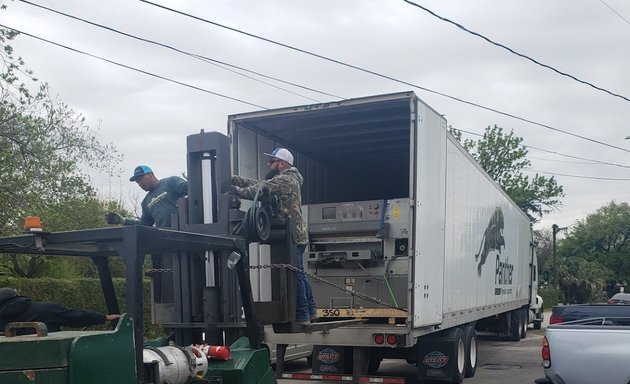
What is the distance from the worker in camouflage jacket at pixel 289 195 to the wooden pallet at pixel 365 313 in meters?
2.53

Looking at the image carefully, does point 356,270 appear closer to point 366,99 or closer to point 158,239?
point 366,99

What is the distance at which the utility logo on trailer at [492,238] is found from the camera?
517 inches

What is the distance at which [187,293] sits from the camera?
5574mm

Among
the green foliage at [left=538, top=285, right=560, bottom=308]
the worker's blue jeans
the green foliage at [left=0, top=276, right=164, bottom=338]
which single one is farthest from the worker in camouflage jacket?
the green foliage at [left=538, top=285, right=560, bottom=308]

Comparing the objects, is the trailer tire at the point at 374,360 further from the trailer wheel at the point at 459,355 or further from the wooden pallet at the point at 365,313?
the trailer wheel at the point at 459,355

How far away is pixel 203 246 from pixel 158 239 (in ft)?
1.77

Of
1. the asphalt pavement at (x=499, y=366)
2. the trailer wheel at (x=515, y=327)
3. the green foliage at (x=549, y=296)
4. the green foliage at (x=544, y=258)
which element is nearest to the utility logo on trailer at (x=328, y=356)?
the asphalt pavement at (x=499, y=366)

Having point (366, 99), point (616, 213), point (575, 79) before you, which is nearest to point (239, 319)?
point (366, 99)

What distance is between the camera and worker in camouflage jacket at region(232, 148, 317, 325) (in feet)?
21.0

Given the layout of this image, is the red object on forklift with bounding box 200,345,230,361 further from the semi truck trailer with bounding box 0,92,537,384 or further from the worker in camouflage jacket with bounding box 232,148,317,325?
the worker in camouflage jacket with bounding box 232,148,317,325

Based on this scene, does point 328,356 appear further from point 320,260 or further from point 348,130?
point 348,130

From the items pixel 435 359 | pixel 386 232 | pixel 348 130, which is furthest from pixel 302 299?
pixel 348 130

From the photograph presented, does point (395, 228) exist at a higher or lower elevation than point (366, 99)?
lower

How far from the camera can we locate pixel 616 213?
73000 millimetres
